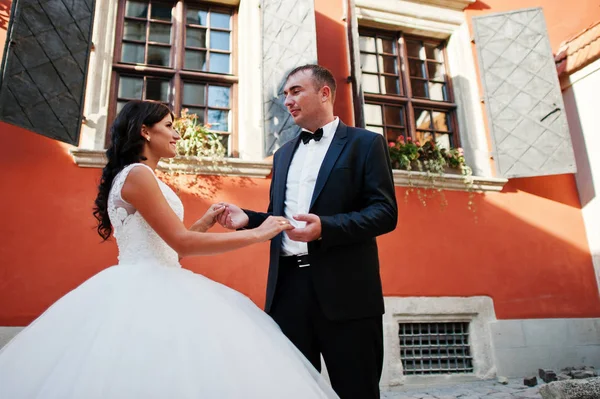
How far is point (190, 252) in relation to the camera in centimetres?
178

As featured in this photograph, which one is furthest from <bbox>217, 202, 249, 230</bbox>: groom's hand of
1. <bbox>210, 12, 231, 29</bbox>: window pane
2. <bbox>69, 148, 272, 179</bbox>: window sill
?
<bbox>210, 12, 231, 29</bbox>: window pane

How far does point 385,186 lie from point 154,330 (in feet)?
3.69

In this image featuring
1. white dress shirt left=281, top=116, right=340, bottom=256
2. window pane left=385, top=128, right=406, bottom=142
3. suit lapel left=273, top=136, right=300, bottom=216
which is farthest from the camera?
window pane left=385, top=128, right=406, bottom=142

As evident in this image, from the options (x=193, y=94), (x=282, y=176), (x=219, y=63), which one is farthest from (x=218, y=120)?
(x=282, y=176)

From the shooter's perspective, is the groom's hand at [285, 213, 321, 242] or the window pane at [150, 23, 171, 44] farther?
the window pane at [150, 23, 171, 44]

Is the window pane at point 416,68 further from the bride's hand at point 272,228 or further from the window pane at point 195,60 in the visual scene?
the bride's hand at point 272,228

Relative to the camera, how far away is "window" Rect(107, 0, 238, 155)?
17.0 ft

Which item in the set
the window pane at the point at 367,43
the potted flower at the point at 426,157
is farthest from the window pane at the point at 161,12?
the potted flower at the point at 426,157

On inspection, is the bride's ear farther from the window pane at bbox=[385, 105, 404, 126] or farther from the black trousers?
the window pane at bbox=[385, 105, 404, 126]

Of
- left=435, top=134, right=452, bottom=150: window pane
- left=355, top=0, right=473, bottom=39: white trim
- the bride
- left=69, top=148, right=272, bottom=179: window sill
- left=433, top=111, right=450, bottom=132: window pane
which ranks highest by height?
left=355, top=0, right=473, bottom=39: white trim

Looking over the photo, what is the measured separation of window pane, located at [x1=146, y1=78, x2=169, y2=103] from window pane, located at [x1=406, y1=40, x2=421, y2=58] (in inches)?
137

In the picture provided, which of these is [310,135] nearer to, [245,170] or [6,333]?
[245,170]

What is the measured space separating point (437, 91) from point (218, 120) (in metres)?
3.21

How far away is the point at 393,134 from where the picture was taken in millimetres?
5938
